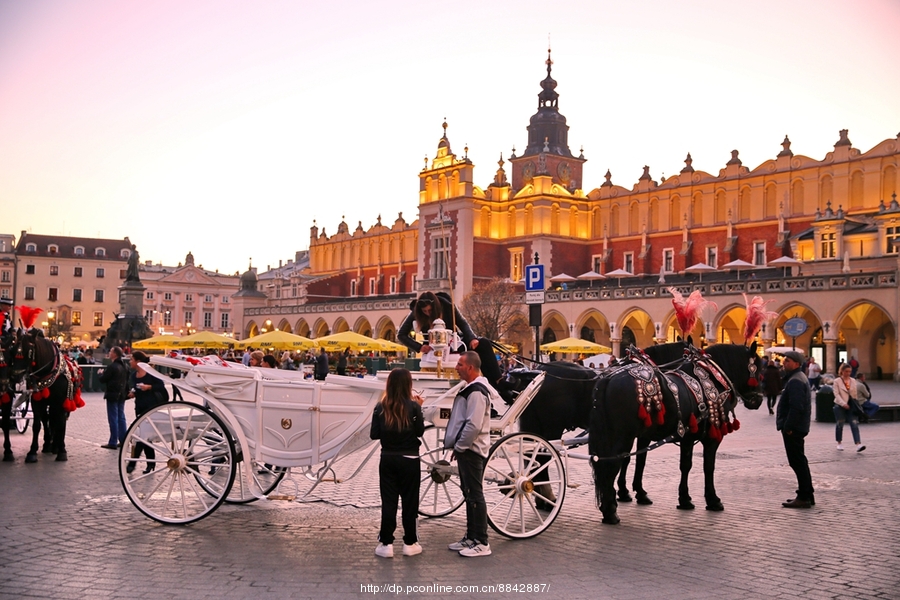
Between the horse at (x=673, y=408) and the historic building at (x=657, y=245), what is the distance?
2842cm

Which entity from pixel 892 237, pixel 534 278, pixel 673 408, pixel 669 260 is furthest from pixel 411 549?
pixel 669 260

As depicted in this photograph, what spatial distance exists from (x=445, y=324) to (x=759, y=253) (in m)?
44.9

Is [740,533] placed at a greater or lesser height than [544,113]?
lesser

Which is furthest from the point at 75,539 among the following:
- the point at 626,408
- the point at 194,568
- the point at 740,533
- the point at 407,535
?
the point at 740,533

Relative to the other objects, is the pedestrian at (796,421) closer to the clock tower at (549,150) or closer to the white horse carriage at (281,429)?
the white horse carriage at (281,429)

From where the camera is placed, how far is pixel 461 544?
6.80 meters

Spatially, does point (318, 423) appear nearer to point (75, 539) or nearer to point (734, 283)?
point (75, 539)

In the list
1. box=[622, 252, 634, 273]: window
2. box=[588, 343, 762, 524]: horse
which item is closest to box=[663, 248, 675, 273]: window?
box=[622, 252, 634, 273]: window

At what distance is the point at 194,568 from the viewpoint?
6219mm

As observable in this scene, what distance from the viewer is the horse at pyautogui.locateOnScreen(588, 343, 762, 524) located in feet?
26.6

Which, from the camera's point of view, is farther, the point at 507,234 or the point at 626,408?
the point at 507,234

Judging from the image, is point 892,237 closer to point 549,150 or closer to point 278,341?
point 278,341

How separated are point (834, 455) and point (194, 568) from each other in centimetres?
1033

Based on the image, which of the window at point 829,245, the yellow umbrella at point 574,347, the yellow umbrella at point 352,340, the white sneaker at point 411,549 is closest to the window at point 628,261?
the window at point 829,245
